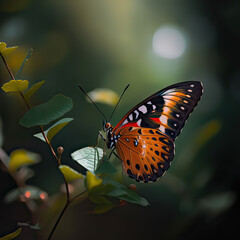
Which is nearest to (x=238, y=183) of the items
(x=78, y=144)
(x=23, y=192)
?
(x=78, y=144)

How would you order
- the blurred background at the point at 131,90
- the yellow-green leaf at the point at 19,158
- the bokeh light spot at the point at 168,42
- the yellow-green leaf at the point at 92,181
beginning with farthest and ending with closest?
the bokeh light spot at the point at 168,42 < the blurred background at the point at 131,90 < the yellow-green leaf at the point at 19,158 < the yellow-green leaf at the point at 92,181

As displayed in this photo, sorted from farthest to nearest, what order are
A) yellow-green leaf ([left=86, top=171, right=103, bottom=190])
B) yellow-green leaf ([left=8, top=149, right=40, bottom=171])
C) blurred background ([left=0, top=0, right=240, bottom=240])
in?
blurred background ([left=0, top=0, right=240, bottom=240]) < yellow-green leaf ([left=8, top=149, right=40, bottom=171]) < yellow-green leaf ([left=86, top=171, right=103, bottom=190])

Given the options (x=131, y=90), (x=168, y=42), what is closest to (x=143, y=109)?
(x=131, y=90)

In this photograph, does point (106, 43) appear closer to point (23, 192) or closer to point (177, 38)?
point (177, 38)

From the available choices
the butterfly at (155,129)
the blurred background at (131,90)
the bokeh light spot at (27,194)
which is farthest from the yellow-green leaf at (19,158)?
the blurred background at (131,90)

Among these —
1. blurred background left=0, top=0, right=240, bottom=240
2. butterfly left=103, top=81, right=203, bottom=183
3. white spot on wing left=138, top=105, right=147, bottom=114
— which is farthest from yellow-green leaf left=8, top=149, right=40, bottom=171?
blurred background left=0, top=0, right=240, bottom=240

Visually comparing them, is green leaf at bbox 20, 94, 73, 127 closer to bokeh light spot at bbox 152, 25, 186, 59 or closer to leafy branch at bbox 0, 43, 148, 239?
leafy branch at bbox 0, 43, 148, 239

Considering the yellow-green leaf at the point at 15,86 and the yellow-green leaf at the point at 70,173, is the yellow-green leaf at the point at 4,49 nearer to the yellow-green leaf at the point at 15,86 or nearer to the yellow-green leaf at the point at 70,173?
the yellow-green leaf at the point at 15,86
